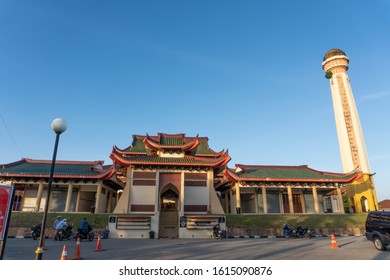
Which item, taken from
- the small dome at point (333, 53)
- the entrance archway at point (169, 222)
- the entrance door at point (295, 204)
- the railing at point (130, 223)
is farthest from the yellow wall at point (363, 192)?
the railing at point (130, 223)

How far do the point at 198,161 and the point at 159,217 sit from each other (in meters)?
6.08

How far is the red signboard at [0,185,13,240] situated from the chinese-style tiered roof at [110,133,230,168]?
15798 mm

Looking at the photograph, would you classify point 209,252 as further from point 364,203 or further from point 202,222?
point 364,203

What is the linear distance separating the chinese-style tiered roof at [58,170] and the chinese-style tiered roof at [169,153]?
2.89 metres

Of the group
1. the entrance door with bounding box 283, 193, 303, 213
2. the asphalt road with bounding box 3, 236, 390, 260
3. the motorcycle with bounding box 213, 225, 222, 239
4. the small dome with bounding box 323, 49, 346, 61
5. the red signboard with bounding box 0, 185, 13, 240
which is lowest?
the asphalt road with bounding box 3, 236, 390, 260

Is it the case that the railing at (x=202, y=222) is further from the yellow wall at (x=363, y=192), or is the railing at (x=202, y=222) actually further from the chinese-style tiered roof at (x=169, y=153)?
the yellow wall at (x=363, y=192)

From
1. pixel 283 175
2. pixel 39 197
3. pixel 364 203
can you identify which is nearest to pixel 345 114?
pixel 364 203

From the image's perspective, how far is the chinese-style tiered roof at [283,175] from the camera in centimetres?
2550

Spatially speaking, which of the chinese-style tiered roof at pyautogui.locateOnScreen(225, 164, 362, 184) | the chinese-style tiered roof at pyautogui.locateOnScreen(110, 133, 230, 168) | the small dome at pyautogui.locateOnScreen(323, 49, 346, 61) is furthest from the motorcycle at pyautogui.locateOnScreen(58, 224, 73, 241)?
the small dome at pyautogui.locateOnScreen(323, 49, 346, 61)

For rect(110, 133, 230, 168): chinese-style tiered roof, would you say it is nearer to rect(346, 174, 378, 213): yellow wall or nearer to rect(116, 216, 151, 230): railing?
rect(116, 216, 151, 230): railing

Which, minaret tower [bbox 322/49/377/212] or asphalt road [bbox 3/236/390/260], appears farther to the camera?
minaret tower [bbox 322/49/377/212]

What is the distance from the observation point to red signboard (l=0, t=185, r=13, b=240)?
5.84 meters

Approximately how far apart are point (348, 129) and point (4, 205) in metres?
41.6
